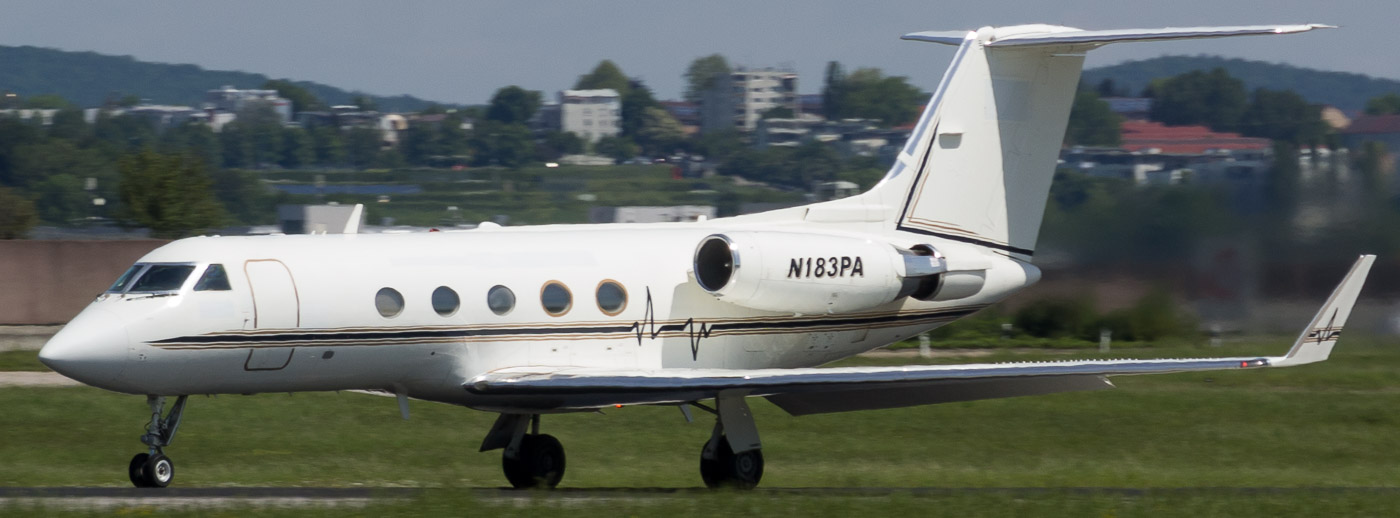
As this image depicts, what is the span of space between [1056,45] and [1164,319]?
13.5 metres

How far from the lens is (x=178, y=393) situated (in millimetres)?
15398

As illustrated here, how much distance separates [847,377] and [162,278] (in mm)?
6569

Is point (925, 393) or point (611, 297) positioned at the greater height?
point (611, 297)

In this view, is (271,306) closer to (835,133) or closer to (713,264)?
(713,264)

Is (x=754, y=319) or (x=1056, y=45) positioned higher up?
(x=1056, y=45)

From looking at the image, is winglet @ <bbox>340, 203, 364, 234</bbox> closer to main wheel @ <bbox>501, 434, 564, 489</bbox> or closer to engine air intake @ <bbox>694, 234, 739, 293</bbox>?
main wheel @ <bbox>501, 434, 564, 489</bbox>

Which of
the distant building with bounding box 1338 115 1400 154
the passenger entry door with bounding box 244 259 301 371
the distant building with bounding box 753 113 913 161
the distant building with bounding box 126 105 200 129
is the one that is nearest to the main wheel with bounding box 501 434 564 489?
the passenger entry door with bounding box 244 259 301 371

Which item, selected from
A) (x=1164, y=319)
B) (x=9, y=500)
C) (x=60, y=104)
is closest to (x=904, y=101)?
(x=60, y=104)

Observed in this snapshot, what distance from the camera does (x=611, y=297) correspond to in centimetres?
1766

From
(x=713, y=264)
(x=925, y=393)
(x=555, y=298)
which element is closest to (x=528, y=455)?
(x=555, y=298)

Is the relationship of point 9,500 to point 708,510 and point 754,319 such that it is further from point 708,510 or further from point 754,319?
point 754,319

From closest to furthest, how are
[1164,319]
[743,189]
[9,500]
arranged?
[9,500]
[1164,319]
[743,189]

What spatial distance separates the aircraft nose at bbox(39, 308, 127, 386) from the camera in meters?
14.5

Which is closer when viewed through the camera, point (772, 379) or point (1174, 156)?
point (772, 379)
